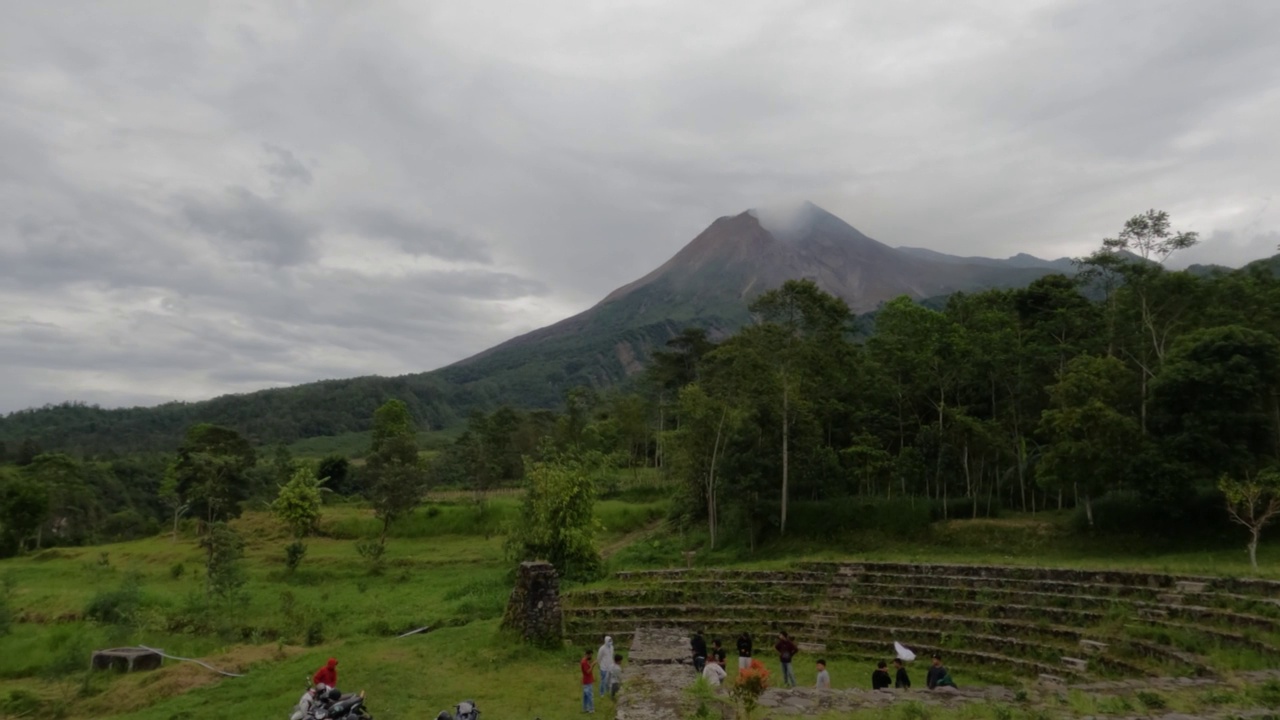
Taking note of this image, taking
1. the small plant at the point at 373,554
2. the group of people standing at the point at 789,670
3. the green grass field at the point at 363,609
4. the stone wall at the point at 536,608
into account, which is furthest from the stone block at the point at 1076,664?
the small plant at the point at 373,554

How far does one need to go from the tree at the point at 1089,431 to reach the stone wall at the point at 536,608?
16687 millimetres

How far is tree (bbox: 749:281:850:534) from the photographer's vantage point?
91.8 ft

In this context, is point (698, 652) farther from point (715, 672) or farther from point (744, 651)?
point (715, 672)

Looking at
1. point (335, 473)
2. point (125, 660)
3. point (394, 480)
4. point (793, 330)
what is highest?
point (793, 330)

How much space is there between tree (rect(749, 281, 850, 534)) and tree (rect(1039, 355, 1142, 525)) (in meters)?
8.22

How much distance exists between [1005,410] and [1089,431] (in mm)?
7079

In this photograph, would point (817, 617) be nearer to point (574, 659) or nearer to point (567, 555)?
point (574, 659)

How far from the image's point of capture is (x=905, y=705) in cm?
943

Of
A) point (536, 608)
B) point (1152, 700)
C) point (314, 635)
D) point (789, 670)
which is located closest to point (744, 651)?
point (789, 670)

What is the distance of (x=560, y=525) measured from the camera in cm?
2548

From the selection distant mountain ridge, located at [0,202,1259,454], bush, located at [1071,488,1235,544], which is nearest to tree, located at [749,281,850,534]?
bush, located at [1071,488,1235,544]

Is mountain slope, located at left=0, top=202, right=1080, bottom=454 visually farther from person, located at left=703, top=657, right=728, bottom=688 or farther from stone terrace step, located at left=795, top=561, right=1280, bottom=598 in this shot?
person, located at left=703, top=657, right=728, bottom=688

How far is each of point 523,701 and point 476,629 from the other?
584 cm

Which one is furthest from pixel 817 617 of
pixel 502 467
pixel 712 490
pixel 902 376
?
pixel 502 467
